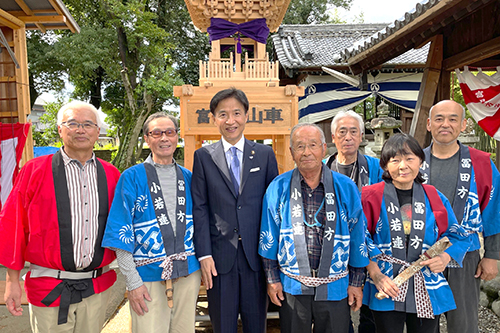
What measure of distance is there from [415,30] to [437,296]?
2992mm

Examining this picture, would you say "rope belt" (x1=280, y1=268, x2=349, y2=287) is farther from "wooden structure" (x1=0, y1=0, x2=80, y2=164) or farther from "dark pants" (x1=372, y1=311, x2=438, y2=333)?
"wooden structure" (x1=0, y1=0, x2=80, y2=164)

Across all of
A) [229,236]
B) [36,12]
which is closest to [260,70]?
[229,236]

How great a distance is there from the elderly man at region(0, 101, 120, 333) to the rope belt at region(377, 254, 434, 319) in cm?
199

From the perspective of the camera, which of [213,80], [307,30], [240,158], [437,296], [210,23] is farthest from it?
[307,30]

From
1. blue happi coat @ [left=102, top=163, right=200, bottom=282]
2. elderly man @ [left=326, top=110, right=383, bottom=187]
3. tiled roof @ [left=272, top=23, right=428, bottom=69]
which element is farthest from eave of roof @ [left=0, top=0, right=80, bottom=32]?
tiled roof @ [left=272, top=23, right=428, bottom=69]

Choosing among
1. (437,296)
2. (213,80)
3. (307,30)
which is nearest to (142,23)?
(307,30)

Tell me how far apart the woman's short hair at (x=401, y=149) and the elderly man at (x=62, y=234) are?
2.02 metres

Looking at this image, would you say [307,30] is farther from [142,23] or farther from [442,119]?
[442,119]

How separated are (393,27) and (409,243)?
2772 mm

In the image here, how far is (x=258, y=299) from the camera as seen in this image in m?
2.31

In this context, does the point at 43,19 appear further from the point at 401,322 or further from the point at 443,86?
the point at 401,322

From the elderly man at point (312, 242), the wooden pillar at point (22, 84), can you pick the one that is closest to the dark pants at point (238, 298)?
the elderly man at point (312, 242)

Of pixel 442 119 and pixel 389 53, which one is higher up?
pixel 389 53

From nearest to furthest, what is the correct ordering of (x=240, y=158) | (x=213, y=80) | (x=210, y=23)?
(x=240, y=158)
(x=213, y=80)
(x=210, y=23)
